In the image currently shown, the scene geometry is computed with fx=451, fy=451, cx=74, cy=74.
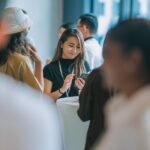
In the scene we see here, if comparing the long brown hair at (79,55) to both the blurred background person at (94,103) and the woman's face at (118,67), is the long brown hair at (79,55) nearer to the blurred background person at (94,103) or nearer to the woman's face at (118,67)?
the blurred background person at (94,103)

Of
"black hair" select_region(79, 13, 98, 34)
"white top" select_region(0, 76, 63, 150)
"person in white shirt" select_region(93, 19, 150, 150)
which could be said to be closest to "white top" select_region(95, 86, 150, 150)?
"person in white shirt" select_region(93, 19, 150, 150)

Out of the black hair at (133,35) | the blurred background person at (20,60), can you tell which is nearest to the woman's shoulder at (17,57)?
the blurred background person at (20,60)

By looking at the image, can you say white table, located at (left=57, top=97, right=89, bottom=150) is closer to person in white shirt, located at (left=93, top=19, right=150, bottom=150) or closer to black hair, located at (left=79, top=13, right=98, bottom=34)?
black hair, located at (left=79, top=13, right=98, bottom=34)

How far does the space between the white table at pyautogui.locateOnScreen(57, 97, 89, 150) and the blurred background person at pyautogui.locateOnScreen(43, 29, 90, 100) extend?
0.45 feet

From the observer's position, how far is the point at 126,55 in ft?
3.10

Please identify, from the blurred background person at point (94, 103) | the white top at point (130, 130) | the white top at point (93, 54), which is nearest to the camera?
the white top at point (130, 130)

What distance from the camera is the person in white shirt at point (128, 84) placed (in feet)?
2.81

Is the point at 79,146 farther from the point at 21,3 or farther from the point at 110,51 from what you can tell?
the point at 21,3

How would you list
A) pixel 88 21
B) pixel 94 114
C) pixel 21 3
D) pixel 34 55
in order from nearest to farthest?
pixel 94 114
pixel 34 55
pixel 88 21
pixel 21 3

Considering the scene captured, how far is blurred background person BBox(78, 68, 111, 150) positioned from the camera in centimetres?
213

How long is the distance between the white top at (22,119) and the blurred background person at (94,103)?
3.97 feet

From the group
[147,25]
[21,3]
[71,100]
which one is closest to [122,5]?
[21,3]

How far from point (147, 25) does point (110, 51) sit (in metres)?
0.11

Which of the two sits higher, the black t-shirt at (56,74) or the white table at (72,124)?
the black t-shirt at (56,74)
